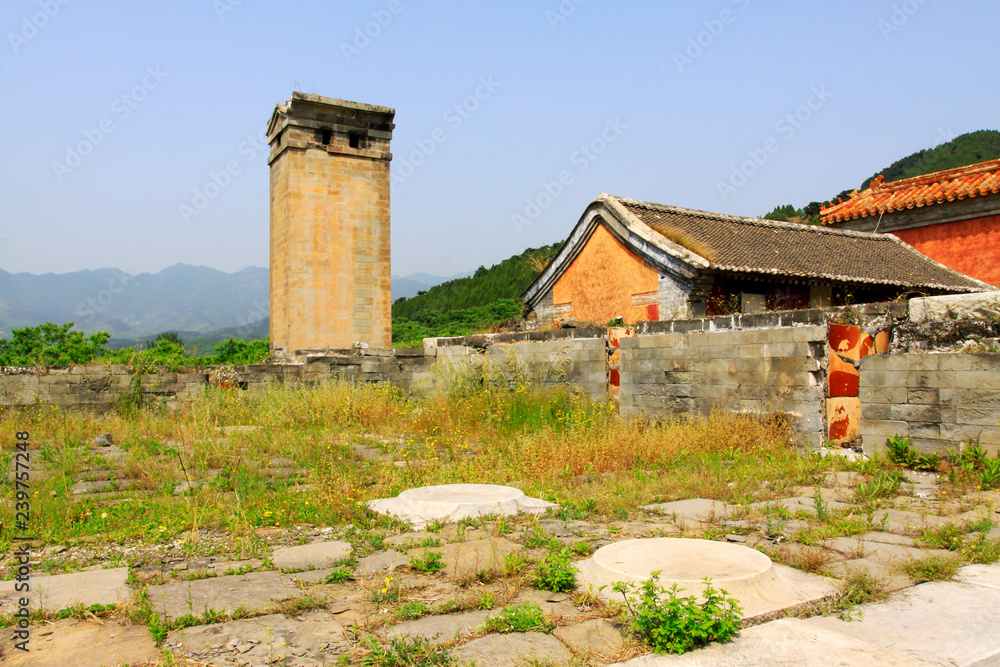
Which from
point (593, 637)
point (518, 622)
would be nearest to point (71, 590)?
point (518, 622)

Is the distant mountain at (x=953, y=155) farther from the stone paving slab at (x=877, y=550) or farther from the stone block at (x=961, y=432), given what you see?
the stone paving slab at (x=877, y=550)

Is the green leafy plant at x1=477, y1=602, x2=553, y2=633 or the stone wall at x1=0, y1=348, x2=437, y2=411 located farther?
the stone wall at x1=0, y1=348, x2=437, y2=411

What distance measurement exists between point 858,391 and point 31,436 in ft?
30.8

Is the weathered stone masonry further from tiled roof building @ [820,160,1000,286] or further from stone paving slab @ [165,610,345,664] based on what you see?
tiled roof building @ [820,160,1000,286]

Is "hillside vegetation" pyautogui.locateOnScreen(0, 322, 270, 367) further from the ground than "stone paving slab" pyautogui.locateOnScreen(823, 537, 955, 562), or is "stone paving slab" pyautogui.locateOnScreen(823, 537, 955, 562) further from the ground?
"hillside vegetation" pyautogui.locateOnScreen(0, 322, 270, 367)

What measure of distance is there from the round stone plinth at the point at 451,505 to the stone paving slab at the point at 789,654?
2228 mm

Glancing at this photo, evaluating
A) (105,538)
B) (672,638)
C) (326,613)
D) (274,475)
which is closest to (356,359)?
(274,475)

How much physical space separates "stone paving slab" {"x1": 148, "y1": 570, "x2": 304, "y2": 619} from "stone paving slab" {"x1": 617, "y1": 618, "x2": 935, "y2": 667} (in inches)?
64.7

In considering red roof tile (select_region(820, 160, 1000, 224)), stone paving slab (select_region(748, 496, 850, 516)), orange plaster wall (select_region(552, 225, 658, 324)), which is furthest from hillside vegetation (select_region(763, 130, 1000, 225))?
stone paving slab (select_region(748, 496, 850, 516))

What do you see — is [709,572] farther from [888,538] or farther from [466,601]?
[888,538]

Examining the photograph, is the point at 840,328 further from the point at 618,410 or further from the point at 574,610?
the point at 574,610

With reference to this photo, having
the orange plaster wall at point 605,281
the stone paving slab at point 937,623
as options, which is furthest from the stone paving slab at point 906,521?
the orange plaster wall at point 605,281

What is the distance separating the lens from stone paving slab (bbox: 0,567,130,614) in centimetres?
297

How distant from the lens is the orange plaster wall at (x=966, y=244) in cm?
1565
